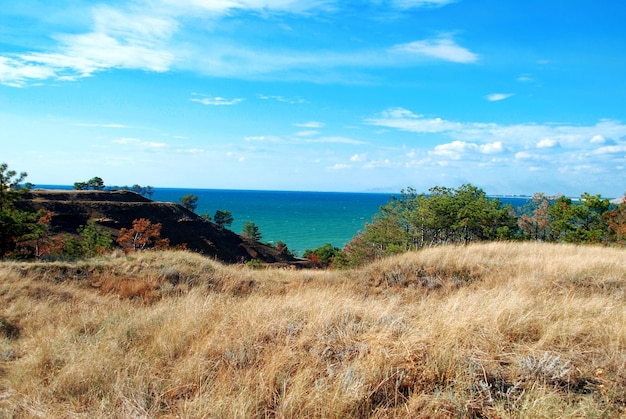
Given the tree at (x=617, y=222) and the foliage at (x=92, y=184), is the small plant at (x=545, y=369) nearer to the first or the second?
the tree at (x=617, y=222)

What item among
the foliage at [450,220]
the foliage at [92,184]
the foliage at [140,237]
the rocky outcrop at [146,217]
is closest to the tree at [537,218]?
the foliage at [450,220]

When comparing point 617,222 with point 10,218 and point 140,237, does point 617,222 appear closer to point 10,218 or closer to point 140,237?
point 10,218

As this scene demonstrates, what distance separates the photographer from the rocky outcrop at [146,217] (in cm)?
6003

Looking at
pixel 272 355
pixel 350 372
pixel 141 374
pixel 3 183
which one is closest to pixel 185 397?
pixel 141 374

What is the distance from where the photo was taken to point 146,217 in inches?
2682

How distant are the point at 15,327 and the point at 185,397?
15.0 ft

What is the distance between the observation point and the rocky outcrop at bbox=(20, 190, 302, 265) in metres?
60.0

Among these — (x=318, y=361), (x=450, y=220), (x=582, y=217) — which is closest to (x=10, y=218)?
(x=318, y=361)

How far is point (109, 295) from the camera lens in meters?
9.12

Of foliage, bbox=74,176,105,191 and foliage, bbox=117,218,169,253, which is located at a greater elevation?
foliage, bbox=74,176,105,191

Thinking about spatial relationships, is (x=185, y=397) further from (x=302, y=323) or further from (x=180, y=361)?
(x=302, y=323)

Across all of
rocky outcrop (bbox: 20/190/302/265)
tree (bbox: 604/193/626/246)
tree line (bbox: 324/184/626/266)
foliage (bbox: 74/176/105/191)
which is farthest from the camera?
foliage (bbox: 74/176/105/191)

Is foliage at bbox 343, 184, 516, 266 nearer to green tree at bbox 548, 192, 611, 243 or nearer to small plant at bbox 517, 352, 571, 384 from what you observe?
green tree at bbox 548, 192, 611, 243

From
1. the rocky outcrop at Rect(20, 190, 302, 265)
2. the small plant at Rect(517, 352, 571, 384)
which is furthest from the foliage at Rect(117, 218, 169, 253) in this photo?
the small plant at Rect(517, 352, 571, 384)
